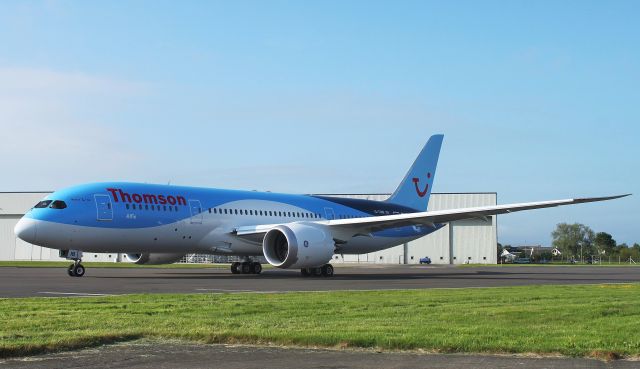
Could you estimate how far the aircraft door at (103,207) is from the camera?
2858 cm

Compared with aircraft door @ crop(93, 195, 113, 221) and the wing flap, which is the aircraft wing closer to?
the wing flap

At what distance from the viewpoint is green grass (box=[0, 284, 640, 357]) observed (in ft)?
27.9

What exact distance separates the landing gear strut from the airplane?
35mm

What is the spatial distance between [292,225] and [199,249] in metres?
4.19

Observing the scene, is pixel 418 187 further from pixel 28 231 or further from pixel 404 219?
pixel 28 231

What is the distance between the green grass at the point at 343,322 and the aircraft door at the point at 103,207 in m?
13.3

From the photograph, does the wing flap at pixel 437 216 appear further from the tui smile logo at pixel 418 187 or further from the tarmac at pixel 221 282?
the tui smile logo at pixel 418 187

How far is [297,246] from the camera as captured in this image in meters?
30.0

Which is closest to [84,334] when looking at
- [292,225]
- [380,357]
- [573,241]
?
[380,357]

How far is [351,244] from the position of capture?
36.8 m

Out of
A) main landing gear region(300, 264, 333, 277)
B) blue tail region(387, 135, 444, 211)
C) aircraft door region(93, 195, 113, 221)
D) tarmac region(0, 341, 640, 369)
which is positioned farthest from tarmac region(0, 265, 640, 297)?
blue tail region(387, 135, 444, 211)

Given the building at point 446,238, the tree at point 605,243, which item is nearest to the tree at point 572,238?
the tree at point 605,243

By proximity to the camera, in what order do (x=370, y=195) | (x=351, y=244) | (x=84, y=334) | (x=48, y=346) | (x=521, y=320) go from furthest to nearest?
1. (x=370, y=195)
2. (x=351, y=244)
3. (x=521, y=320)
4. (x=84, y=334)
5. (x=48, y=346)

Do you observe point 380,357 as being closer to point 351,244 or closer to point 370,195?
point 351,244
